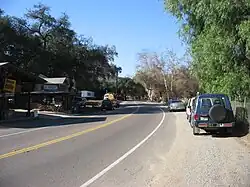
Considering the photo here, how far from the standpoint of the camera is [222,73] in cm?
1909

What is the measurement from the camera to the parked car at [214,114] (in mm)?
17703

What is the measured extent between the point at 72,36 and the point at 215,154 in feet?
184

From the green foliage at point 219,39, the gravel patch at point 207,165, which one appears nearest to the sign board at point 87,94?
the green foliage at point 219,39

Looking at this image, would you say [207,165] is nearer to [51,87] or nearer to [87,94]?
[51,87]

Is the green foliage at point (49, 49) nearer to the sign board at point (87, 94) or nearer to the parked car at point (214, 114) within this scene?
the sign board at point (87, 94)

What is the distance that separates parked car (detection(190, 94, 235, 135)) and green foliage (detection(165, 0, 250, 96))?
690 mm

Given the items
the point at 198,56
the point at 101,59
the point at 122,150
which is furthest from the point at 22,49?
the point at 122,150

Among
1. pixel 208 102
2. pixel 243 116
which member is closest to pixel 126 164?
pixel 208 102

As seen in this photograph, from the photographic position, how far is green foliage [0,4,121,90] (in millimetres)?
59375

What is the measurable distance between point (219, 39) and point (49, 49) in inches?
1982

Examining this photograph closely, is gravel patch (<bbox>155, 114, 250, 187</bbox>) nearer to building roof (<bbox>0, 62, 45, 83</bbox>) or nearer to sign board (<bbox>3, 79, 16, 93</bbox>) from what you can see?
sign board (<bbox>3, 79, 16, 93</bbox>)

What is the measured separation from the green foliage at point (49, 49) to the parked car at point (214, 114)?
43556mm

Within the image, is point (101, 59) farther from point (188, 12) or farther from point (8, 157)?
point (8, 157)

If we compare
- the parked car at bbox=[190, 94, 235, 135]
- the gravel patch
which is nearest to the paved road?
the gravel patch
